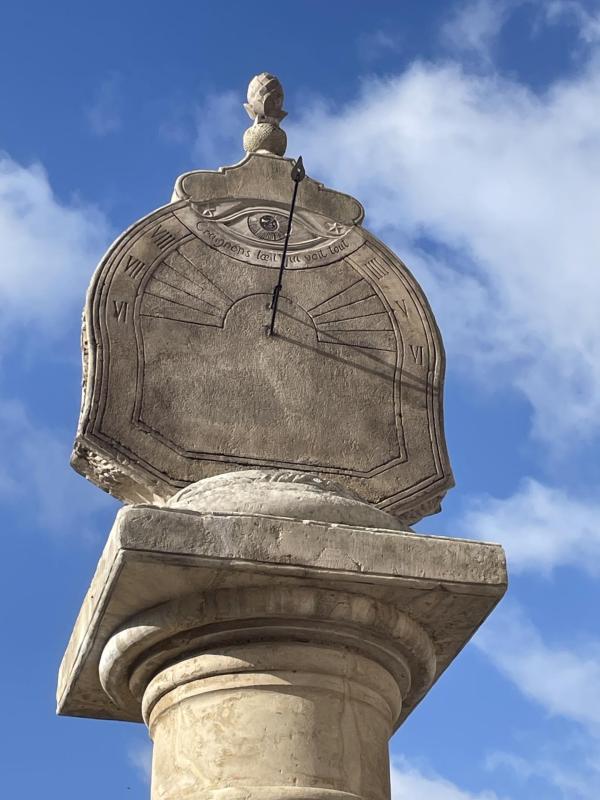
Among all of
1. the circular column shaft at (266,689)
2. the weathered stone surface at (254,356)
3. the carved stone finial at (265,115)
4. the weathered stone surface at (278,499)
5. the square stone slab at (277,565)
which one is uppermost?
the carved stone finial at (265,115)

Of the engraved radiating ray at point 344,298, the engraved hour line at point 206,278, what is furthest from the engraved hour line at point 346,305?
the engraved hour line at point 206,278

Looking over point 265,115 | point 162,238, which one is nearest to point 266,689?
point 162,238

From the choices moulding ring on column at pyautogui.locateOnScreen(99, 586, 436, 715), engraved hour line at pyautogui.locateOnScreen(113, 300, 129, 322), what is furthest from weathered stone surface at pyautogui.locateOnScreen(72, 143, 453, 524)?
moulding ring on column at pyautogui.locateOnScreen(99, 586, 436, 715)

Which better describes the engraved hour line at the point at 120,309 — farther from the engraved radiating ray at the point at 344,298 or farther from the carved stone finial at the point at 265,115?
the carved stone finial at the point at 265,115

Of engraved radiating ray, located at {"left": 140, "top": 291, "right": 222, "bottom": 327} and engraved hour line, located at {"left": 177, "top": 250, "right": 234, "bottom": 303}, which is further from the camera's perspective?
engraved hour line, located at {"left": 177, "top": 250, "right": 234, "bottom": 303}

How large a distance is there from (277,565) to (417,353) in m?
1.95

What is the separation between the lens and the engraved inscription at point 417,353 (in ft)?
20.1

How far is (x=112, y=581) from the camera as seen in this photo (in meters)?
4.48

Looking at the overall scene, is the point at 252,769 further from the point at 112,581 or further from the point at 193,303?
the point at 193,303

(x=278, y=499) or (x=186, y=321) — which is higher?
(x=186, y=321)

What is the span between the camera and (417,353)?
20.2 feet

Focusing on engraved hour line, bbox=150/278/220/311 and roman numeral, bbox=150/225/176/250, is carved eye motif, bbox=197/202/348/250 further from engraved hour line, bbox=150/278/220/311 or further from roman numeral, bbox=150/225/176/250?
engraved hour line, bbox=150/278/220/311

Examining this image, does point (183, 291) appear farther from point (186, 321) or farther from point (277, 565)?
point (277, 565)

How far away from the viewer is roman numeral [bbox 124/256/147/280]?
5922mm
